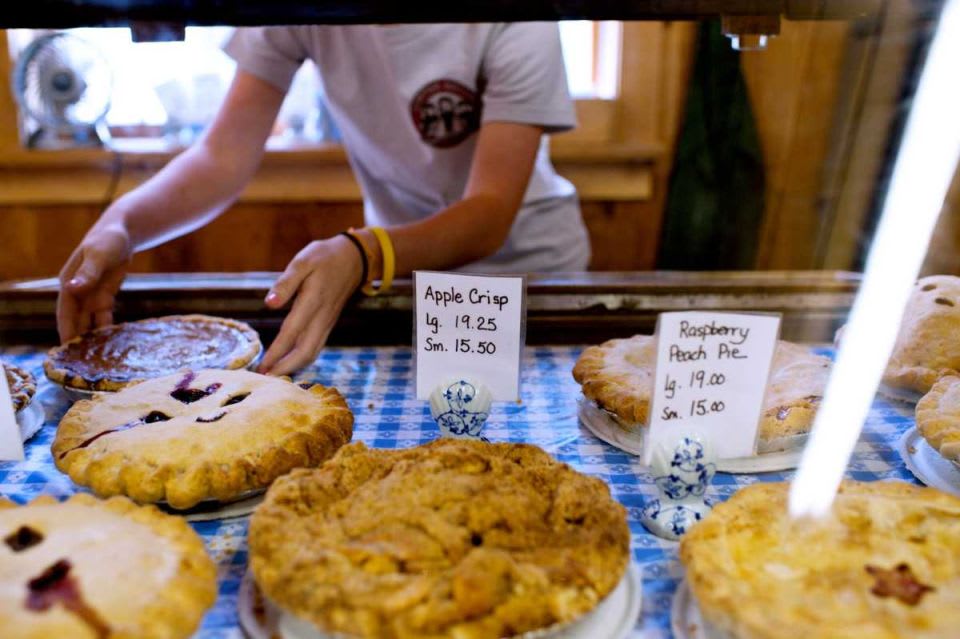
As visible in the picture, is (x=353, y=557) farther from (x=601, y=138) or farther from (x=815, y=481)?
(x=601, y=138)

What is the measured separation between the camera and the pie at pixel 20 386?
1.68 meters

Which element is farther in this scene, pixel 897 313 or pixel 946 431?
pixel 946 431

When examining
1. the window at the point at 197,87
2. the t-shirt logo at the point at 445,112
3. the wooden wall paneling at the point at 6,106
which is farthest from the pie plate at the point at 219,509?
the wooden wall paneling at the point at 6,106

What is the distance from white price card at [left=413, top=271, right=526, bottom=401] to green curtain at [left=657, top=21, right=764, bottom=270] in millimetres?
3375

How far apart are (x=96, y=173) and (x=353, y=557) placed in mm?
4187

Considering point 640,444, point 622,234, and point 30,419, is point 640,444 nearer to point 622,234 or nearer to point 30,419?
point 30,419

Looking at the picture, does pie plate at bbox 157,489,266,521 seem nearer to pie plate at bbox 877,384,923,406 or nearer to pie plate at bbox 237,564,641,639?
pie plate at bbox 237,564,641,639

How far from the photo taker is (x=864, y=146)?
15.0ft

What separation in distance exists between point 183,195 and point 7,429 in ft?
5.09

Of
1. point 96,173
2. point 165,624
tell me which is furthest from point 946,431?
point 96,173

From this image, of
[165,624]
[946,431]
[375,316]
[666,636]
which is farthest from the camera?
[375,316]

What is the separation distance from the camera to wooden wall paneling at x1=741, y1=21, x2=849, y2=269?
4469 millimetres

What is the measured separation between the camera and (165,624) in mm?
986

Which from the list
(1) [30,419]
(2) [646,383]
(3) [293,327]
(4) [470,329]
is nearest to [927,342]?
(2) [646,383]
